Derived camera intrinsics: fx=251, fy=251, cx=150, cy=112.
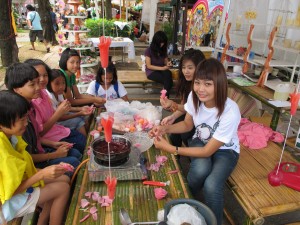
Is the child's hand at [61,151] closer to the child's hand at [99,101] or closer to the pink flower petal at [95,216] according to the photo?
the pink flower petal at [95,216]

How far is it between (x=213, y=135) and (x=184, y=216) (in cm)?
96

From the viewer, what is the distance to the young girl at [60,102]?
3100 millimetres

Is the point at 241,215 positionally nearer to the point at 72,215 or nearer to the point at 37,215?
the point at 72,215

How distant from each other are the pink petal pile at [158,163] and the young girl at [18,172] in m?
0.79

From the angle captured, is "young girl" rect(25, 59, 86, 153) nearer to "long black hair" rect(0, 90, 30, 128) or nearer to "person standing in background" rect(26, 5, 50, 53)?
"long black hair" rect(0, 90, 30, 128)

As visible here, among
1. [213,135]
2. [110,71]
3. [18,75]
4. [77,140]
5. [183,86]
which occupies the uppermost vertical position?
[18,75]

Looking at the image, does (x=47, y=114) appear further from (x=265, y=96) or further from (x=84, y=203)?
(x=265, y=96)

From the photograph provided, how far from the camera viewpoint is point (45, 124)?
2707 millimetres

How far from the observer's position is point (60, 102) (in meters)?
3.34

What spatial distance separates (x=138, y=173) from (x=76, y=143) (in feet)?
4.38

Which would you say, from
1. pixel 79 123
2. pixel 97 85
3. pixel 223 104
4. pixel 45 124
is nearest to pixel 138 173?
pixel 223 104

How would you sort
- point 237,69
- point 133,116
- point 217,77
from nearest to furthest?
point 217,77
point 133,116
point 237,69

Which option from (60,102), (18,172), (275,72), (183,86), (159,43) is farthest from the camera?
(159,43)

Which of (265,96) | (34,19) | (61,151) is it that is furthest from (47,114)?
(34,19)
